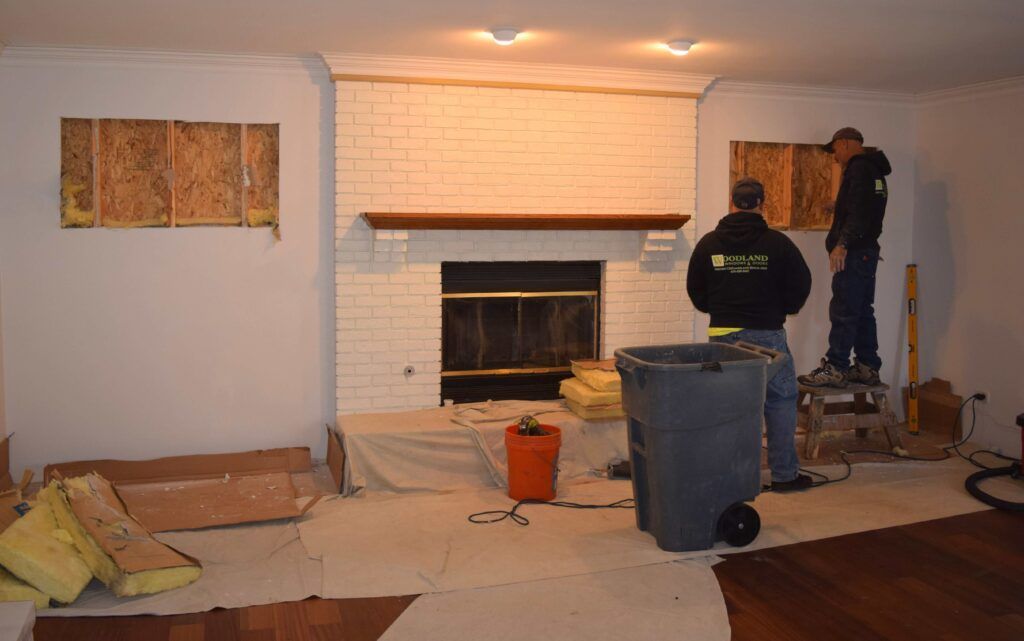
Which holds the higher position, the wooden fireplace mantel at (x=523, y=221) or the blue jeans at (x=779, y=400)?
the wooden fireplace mantel at (x=523, y=221)

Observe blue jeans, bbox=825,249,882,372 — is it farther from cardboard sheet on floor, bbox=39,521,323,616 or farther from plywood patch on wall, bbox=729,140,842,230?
cardboard sheet on floor, bbox=39,521,323,616

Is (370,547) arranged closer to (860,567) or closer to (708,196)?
(860,567)

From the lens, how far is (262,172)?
5301 mm

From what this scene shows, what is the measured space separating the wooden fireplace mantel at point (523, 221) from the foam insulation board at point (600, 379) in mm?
893

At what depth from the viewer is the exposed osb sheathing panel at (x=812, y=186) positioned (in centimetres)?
621

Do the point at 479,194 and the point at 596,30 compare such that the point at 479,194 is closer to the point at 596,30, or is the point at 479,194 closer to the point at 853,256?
the point at 596,30

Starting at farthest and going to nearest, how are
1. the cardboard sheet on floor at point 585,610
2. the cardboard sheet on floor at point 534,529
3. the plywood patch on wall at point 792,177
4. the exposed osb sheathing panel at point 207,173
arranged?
the plywood patch on wall at point 792,177 < the exposed osb sheathing panel at point 207,173 < the cardboard sheet on floor at point 534,529 < the cardboard sheet on floor at point 585,610

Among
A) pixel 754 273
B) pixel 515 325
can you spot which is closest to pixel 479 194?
pixel 515 325

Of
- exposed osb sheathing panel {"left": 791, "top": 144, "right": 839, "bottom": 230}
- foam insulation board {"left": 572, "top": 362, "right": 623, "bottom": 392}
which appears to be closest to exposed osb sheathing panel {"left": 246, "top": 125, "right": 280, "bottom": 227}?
foam insulation board {"left": 572, "top": 362, "right": 623, "bottom": 392}

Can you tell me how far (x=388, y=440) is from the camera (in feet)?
16.4

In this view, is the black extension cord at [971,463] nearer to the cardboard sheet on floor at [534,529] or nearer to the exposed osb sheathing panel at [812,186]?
the cardboard sheet on floor at [534,529]

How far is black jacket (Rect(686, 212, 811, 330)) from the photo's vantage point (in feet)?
14.9

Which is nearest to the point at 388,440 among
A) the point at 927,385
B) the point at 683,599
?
the point at 683,599

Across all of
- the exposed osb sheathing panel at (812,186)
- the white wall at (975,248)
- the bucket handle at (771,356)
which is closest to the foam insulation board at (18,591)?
the bucket handle at (771,356)
